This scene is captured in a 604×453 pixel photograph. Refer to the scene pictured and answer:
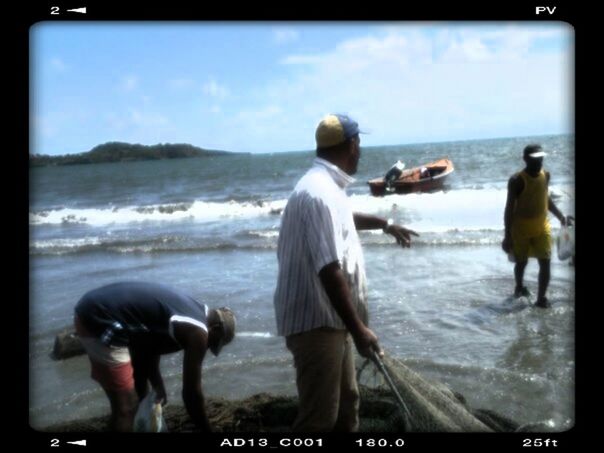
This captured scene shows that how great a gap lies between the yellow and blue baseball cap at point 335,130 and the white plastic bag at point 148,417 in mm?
1709

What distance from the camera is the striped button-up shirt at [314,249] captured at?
2906mm

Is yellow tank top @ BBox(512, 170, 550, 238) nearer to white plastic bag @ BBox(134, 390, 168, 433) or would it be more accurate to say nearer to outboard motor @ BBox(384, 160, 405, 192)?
white plastic bag @ BBox(134, 390, 168, 433)

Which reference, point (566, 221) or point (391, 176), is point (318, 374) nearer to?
point (566, 221)

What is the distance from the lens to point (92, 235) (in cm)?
1852

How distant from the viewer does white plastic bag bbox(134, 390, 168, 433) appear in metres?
3.33

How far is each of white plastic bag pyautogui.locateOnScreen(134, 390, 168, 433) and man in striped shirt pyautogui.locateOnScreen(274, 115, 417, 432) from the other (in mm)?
827

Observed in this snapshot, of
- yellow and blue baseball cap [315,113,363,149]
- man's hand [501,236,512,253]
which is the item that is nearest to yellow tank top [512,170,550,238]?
man's hand [501,236,512,253]

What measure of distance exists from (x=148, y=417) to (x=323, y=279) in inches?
52.7

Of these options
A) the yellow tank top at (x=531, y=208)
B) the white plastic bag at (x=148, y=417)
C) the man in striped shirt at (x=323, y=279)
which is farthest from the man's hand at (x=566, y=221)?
the white plastic bag at (x=148, y=417)

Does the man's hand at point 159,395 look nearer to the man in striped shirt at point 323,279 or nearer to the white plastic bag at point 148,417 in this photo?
the white plastic bag at point 148,417

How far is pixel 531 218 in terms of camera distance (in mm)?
6969
